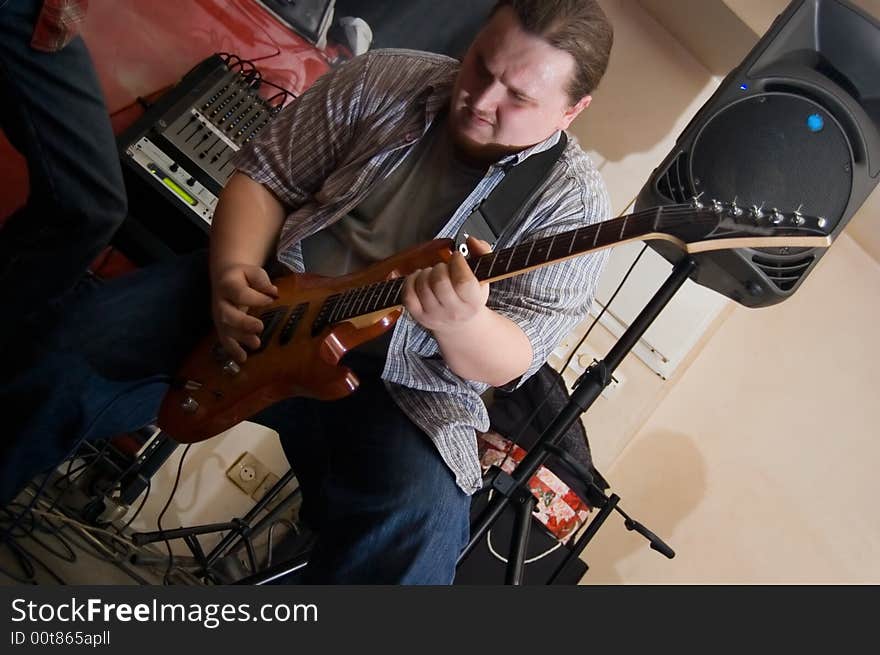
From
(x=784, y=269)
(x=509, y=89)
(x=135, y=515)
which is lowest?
(x=135, y=515)

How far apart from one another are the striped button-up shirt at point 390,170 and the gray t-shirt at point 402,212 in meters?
0.03

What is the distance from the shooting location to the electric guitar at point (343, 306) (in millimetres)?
1044

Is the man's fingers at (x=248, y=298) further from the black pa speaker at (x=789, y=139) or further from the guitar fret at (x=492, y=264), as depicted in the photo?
the black pa speaker at (x=789, y=139)

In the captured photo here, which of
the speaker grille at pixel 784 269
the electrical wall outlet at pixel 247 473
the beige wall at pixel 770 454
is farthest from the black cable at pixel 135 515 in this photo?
the speaker grille at pixel 784 269

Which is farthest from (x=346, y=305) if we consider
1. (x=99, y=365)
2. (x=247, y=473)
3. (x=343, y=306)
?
(x=247, y=473)

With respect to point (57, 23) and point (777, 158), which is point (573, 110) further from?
point (57, 23)

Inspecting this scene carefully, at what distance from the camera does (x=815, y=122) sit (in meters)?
1.54

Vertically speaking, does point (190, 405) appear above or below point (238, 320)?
below

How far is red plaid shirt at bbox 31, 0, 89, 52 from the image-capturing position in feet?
4.00

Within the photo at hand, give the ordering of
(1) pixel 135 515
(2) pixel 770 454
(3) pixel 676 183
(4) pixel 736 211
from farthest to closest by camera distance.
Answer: (2) pixel 770 454 < (1) pixel 135 515 < (3) pixel 676 183 < (4) pixel 736 211

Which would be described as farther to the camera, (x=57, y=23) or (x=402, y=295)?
(x=57, y=23)

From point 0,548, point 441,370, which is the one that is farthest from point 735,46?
point 0,548

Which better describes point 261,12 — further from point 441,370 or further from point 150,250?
point 441,370

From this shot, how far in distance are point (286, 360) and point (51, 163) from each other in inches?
21.3
